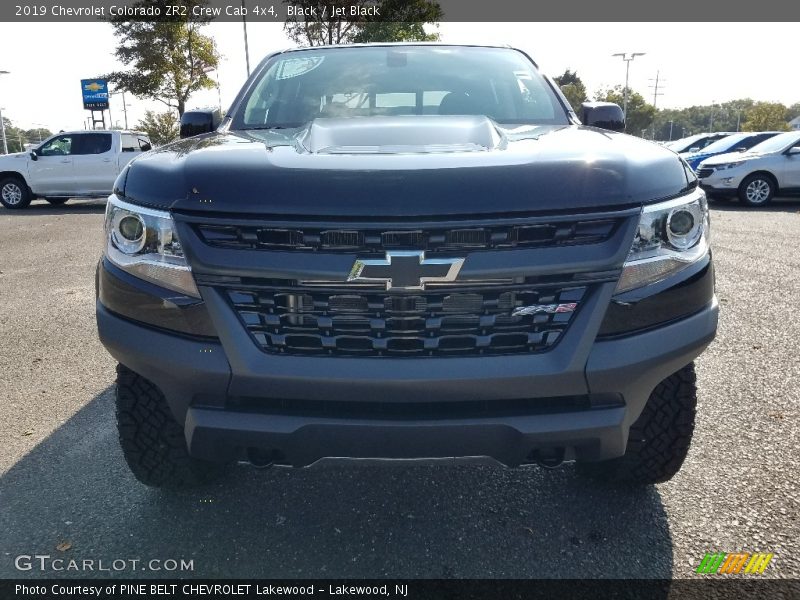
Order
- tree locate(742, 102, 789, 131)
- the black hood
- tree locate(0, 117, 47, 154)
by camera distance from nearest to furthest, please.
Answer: the black hood, tree locate(0, 117, 47, 154), tree locate(742, 102, 789, 131)

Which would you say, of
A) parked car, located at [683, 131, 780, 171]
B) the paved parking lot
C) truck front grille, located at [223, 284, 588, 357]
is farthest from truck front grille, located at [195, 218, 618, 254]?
parked car, located at [683, 131, 780, 171]

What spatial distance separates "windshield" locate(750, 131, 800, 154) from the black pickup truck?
13109 millimetres

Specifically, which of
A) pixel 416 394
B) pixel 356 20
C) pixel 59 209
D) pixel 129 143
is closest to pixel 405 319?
pixel 416 394

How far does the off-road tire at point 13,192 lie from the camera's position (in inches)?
579

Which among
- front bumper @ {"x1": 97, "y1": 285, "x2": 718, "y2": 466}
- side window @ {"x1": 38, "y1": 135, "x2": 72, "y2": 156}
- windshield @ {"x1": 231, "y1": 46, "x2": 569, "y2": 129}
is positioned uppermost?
windshield @ {"x1": 231, "y1": 46, "x2": 569, "y2": 129}

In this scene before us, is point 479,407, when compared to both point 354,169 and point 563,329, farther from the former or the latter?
point 354,169

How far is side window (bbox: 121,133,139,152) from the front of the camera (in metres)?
14.7

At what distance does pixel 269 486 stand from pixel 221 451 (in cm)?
81

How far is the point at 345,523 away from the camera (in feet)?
7.61

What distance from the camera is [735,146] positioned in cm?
1530

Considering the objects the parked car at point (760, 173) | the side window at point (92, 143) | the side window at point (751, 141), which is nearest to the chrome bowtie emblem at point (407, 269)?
the parked car at point (760, 173)

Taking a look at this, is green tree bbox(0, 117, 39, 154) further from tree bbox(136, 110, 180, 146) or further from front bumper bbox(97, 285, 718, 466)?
front bumper bbox(97, 285, 718, 466)

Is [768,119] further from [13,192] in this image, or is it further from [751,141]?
[13,192]

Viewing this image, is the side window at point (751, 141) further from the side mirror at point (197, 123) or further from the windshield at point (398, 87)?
the side mirror at point (197, 123)
